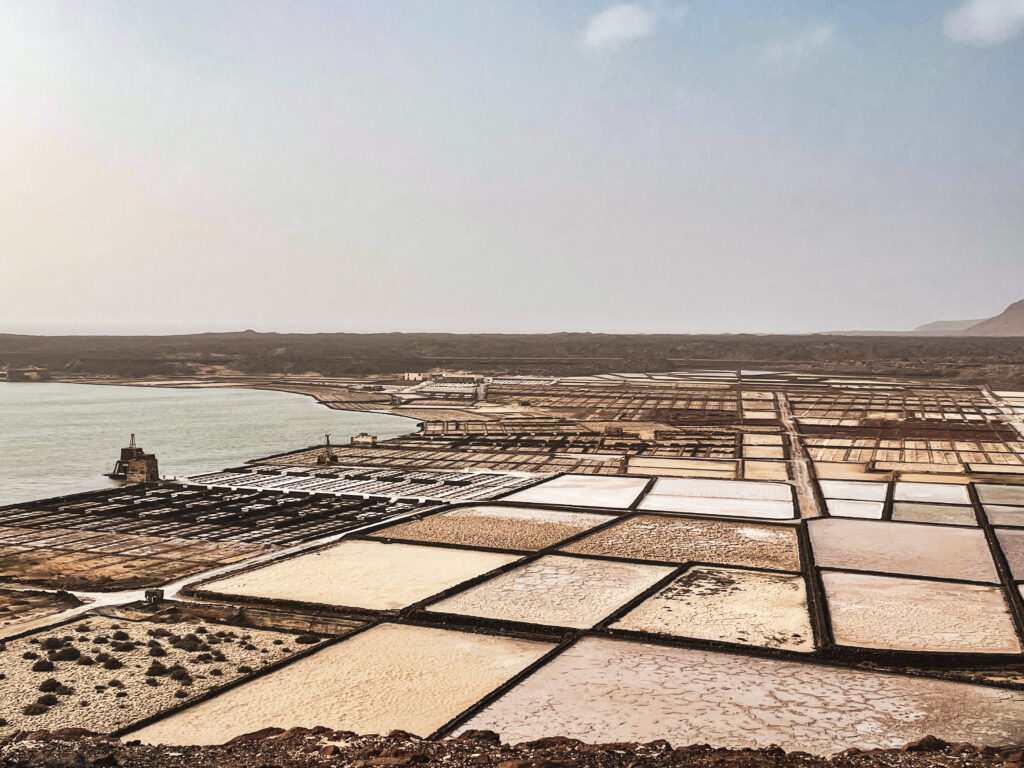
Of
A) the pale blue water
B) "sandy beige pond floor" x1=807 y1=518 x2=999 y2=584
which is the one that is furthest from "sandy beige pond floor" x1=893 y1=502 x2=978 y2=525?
the pale blue water

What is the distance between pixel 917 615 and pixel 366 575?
26.9 feet

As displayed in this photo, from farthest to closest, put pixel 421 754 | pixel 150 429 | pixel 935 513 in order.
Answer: pixel 150 429 → pixel 935 513 → pixel 421 754

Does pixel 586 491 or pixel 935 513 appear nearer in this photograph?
pixel 935 513

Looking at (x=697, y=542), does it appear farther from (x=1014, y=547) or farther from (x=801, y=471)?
(x=801, y=471)

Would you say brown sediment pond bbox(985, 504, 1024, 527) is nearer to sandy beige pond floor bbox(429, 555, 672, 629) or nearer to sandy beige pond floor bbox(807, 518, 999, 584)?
sandy beige pond floor bbox(807, 518, 999, 584)

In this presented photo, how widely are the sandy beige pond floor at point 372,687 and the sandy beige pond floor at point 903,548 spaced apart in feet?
23.2

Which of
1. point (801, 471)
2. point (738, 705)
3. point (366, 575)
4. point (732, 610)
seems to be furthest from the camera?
point (801, 471)

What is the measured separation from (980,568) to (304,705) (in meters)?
11.5

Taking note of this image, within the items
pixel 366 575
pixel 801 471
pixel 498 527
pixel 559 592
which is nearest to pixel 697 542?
pixel 498 527

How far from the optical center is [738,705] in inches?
377

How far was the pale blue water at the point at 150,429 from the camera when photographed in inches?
1061

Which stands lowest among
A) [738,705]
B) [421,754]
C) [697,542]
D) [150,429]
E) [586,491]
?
[738,705]

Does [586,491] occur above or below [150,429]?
below

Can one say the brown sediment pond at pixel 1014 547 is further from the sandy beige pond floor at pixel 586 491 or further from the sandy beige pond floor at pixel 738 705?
the sandy beige pond floor at pixel 586 491
